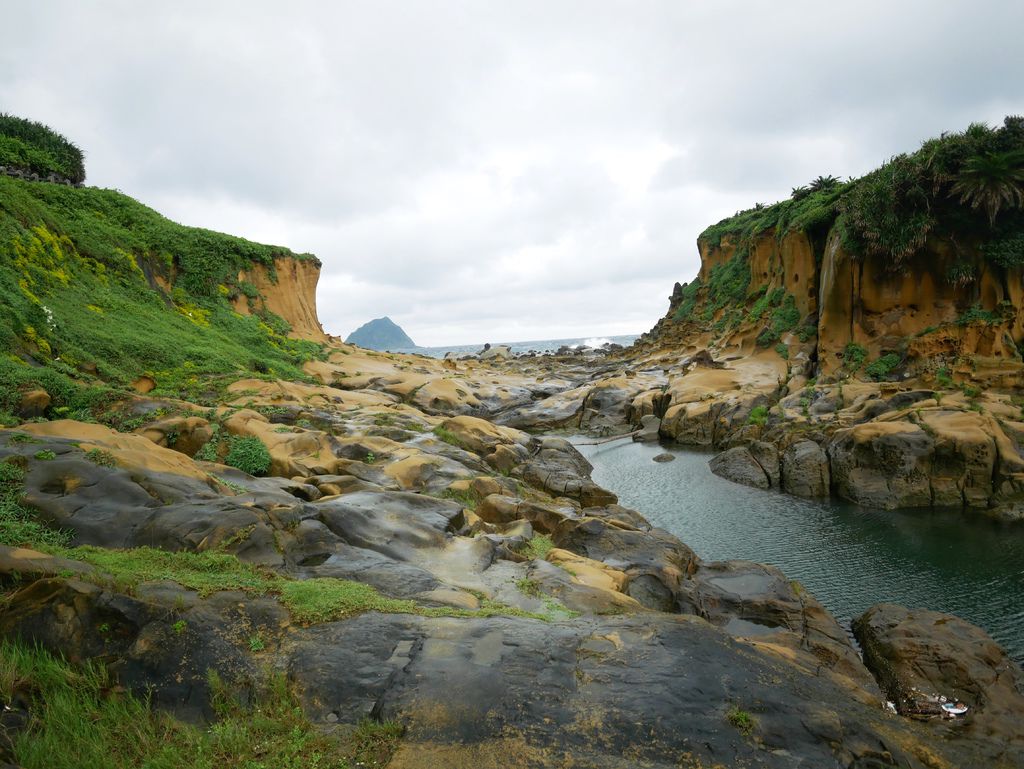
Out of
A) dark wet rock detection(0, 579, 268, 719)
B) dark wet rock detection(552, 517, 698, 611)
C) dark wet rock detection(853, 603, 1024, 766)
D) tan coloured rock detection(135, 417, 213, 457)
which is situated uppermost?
tan coloured rock detection(135, 417, 213, 457)

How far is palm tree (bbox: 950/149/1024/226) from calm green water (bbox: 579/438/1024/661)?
58.4ft

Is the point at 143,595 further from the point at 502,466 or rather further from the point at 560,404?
the point at 560,404

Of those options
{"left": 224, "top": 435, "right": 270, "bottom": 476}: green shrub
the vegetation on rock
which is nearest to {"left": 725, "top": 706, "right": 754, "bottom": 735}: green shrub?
{"left": 224, "top": 435, "right": 270, "bottom": 476}: green shrub

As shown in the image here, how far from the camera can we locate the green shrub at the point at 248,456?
53.8ft

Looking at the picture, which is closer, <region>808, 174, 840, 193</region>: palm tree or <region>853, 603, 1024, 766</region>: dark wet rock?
<region>853, 603, 1024, 766</region>: dark wet rock

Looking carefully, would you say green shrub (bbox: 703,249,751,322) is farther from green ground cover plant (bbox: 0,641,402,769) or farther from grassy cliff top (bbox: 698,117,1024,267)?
green ground cover plant (bbox: 0,641,402,769)

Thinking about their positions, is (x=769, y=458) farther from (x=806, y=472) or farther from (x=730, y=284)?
(x=730, y=284)

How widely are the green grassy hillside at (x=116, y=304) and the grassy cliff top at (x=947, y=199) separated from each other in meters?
35.2

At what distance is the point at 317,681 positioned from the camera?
6.85 metres

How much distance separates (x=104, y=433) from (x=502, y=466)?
14.6 meters

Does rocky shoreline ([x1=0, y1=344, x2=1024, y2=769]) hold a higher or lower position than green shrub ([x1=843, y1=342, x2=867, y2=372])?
lower

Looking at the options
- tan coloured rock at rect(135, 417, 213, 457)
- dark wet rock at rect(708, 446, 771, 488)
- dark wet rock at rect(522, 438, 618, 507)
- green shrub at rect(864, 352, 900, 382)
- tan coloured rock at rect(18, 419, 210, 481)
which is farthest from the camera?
green shrub at rect(864, 352, 900, 382)

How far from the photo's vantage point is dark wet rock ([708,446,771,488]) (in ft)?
89.0

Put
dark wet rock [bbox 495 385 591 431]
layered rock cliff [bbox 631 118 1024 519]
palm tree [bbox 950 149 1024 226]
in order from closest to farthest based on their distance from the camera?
layered rock cliff [bbox 631 118 1024 519]
palm tree [bbox 950 149 1024 226]
dark wet rock [bbox 495 385 591 431]
